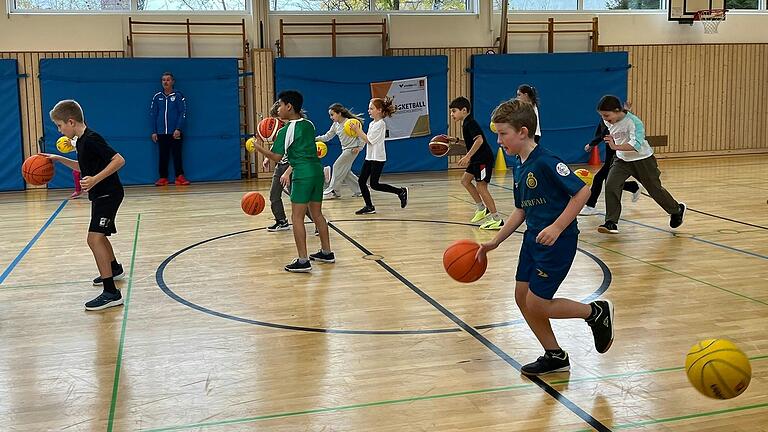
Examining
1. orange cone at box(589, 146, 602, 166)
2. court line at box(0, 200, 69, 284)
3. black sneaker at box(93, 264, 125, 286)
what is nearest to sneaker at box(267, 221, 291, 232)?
black sneaker at box(93, 264, 125, 286)

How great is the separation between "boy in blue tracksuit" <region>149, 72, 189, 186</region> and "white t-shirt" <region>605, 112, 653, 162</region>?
999cm

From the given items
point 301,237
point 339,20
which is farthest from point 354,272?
point 339,20

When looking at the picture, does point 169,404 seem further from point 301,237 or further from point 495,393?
point 301,237

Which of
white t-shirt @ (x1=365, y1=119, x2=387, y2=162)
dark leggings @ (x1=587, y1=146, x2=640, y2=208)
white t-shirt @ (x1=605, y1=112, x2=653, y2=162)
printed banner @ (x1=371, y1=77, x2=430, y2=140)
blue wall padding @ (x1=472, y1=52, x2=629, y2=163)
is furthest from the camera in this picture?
blue wall padding @ (x1=472, y1=52, x2=629, y2=163)

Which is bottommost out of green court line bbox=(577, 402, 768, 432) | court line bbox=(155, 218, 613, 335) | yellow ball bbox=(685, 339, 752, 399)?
court line bbox=(155, 218, 613, 335)

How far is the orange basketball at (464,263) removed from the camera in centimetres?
520

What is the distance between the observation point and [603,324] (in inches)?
197

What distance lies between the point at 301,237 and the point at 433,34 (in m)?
11.6

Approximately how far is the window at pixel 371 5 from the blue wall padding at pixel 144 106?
2.05 m

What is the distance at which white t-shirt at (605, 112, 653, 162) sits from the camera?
9.39m

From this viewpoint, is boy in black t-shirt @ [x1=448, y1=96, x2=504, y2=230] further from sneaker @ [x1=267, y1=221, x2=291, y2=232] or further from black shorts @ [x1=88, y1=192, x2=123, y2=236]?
black shorts @ [x1=88, y1=192, x2=123, y2=236]

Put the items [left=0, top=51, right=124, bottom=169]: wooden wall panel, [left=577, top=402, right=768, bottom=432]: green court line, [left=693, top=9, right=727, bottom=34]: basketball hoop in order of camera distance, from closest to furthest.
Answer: [left=577, top=402, right=768, bottom=432]: green court line, [left=0, top=51, right=124, bottom=169]: wooden wall panel, [left=693, top=9, right=727, bottom=34]: basketball hoop

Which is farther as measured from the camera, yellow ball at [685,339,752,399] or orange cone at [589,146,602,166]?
orange cone at [589,146,602,166]

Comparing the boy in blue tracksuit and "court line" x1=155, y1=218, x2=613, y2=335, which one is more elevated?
the boy in blue tracksuit
